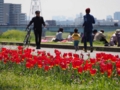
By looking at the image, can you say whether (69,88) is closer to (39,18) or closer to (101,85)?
(101,85)

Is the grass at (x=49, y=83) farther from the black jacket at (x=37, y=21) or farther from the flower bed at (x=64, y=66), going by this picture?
the black jacket at (x=37, y=21)

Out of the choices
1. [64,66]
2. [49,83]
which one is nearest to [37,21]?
[64,66]

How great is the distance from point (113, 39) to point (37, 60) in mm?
15132

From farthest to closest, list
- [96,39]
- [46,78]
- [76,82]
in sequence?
[96,39] < [46,78] < [76,82]

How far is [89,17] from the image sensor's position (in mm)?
18719

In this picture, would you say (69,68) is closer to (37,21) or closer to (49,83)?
(49,83)

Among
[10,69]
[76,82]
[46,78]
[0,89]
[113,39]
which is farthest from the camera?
[113,39]

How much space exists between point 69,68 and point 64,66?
45cm

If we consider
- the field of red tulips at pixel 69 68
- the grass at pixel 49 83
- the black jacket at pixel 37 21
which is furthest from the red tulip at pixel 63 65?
the black jacket at pixel 37 21

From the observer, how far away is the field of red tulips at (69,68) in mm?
7938

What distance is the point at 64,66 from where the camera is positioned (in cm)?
851

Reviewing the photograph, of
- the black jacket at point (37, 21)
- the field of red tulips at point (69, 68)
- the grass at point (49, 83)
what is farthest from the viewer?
the black jacket at point (37, 21)

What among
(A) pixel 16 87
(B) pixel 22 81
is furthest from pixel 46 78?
(A) pixel 16 87

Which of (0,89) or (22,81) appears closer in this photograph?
(0,89)
